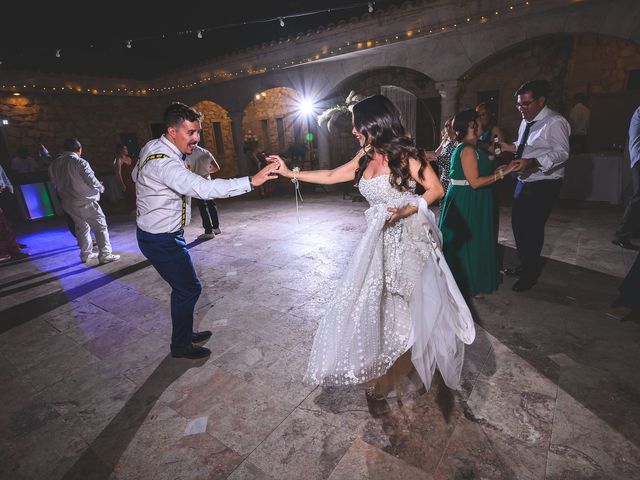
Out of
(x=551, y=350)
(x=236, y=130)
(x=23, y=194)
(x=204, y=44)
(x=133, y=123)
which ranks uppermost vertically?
(x=204, y=44)

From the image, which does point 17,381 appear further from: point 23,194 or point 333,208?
point 23,194

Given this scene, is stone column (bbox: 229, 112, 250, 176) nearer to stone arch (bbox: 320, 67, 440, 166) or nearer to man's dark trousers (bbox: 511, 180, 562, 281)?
stone arch (bbox: 320, 67, 440, 166)

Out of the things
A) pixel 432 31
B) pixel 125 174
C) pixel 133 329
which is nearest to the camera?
pixel 133 329

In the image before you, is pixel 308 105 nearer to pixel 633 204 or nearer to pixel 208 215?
pixel 208 215

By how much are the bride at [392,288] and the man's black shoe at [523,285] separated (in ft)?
6.06

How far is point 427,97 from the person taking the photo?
1122cm

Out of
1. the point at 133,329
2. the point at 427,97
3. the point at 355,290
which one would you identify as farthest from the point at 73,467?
the point at 427,97

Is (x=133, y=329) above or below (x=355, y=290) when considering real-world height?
below

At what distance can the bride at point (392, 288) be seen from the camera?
6.94ft

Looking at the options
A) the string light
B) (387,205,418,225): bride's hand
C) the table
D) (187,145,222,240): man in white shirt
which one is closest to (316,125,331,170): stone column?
the string light

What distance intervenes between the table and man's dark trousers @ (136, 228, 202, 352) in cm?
855

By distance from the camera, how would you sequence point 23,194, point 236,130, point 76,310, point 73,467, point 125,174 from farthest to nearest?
1. point 236,130
2. point 23,194
3. point 125,174
4. point 76,310
5. point 73,467

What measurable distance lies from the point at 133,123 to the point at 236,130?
5812mm

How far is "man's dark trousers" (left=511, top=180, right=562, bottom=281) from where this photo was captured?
11.5ft
